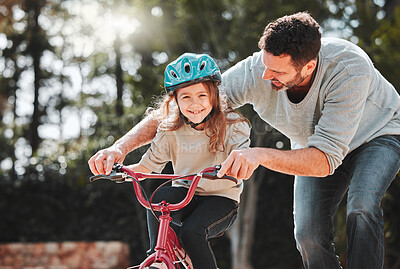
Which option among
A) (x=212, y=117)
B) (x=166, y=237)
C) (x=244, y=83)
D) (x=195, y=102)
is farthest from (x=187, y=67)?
(x=166, y=237)

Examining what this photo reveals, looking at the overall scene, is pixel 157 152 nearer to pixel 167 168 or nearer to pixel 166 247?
pixel 166 247

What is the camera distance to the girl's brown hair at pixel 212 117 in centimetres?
282

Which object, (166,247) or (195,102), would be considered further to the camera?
(195,102)

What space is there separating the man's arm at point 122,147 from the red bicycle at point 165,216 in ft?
0.20

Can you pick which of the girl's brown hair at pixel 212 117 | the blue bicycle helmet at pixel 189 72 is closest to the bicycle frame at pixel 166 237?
Answer: the girl's brown hair at pixel 212 117

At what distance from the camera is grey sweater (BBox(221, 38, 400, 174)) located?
107 inches

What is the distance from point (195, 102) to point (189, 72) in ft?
0.52

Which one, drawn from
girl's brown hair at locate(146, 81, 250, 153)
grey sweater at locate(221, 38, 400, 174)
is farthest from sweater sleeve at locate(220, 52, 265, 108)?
girl's brown hair at locate(146, 81, 250, 153)

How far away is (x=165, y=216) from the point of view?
2.40m

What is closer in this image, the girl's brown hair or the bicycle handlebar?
the bicycle handlebar

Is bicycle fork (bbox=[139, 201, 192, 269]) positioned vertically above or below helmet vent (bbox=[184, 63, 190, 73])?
below

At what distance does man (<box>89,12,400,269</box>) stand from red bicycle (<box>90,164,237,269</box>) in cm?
11

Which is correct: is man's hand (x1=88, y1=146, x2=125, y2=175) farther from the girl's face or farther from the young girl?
the girl's face

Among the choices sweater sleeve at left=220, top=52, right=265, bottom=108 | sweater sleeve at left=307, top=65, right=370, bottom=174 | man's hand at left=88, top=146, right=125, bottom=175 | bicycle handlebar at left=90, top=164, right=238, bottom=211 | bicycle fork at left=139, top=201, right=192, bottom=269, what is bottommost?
bicycle fork at left=139, top=201, right=192, bottom=269
